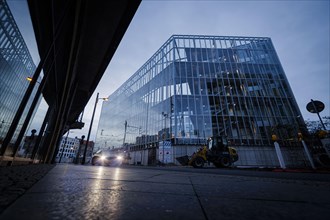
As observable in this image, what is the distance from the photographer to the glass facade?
2188mm

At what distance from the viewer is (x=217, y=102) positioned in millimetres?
21734

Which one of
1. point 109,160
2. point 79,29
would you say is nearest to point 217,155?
point 109,160

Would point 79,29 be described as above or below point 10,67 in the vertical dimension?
above

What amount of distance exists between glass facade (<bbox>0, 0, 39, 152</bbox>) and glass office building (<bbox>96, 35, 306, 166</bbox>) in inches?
576

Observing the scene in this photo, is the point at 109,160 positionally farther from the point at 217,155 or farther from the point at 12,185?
the point at 12,185

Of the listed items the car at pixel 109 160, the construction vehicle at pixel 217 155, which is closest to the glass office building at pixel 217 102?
the car at pixel 109 160

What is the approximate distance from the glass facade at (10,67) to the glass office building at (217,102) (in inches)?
576

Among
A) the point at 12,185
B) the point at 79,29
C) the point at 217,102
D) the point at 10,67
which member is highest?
the point at 217,102

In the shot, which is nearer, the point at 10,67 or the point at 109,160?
the point at 10,67

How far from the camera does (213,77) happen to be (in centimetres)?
2358

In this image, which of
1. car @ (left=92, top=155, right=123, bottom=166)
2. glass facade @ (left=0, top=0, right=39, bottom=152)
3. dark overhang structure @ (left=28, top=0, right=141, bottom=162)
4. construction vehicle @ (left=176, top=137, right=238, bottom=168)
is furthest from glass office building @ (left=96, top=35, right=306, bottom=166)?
glass facade @ (left=0, top=0, right=39, bottom=152)

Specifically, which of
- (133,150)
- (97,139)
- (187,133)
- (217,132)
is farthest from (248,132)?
(97,139)

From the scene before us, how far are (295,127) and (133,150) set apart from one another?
1009 inches

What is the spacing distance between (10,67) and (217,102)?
2177cm
